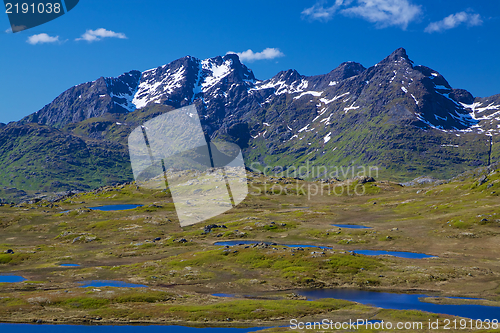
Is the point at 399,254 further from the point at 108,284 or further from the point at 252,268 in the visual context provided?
the point at 108,284

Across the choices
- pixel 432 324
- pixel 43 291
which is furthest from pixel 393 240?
pixel 43 291

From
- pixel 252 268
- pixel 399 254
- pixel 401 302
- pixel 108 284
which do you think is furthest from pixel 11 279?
pixel 399 254

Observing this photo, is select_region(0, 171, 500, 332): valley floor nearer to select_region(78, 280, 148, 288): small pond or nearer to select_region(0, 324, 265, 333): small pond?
select_region(0, 324, 265, 333): small pond

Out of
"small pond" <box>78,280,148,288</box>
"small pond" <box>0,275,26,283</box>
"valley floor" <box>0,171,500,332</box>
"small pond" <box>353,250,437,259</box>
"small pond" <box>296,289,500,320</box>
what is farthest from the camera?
"small pond" <box>353,250,437,259</box>

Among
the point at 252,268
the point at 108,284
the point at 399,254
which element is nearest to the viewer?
the point at 108,284

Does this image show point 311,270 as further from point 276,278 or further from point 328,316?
point 328,316

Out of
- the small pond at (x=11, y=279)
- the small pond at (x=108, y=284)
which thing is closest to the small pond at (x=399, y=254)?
the small pond at (x=108, y=284)

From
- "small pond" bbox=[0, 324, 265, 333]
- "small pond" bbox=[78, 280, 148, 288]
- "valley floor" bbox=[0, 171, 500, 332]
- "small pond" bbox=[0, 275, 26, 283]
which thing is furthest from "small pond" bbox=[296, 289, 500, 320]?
"small pond" bbox=[0, 275, 26, 283]

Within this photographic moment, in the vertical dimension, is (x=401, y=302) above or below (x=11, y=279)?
below

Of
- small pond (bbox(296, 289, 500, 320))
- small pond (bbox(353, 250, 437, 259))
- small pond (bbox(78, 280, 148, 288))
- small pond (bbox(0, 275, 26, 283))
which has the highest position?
small pond (bbox(0, 275, 26, 283))

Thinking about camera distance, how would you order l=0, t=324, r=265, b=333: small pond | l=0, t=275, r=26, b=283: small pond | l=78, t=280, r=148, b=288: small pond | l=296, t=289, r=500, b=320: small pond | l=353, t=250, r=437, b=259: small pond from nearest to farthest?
l=0, t=324, r=265, b=333: small pond → l=296, t=289, r=500, b=320: small pond → l=78, t=280, r=148, b=288: small pond → l=0, t=275, r=26, b=283: small pond → l=353, t=250, r=437, b=259: small pond

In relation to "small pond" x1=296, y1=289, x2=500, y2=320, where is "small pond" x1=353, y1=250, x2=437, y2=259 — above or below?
above

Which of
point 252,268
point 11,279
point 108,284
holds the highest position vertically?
point 11,279

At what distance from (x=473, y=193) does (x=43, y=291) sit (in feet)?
625
